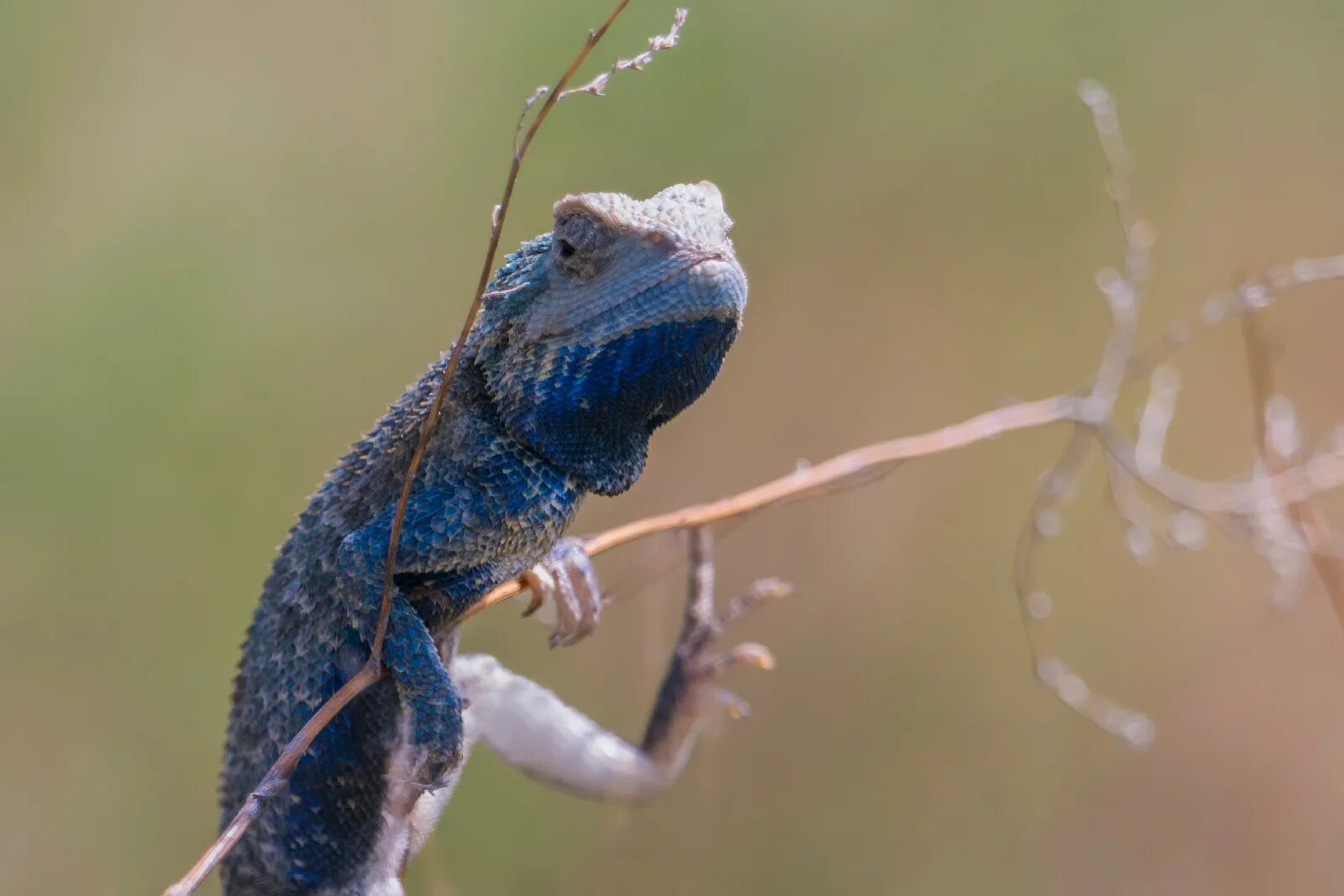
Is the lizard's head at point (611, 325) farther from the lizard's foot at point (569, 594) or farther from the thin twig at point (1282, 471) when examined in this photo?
the thin twig at point (1282, 471)

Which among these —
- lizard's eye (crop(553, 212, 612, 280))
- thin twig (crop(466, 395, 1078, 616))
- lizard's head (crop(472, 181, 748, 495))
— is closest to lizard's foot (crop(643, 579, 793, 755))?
thin twig (crop(466, 395, 1078, 616))

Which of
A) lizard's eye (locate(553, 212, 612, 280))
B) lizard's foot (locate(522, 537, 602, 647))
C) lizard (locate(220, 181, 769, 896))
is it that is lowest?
lizard's foot (locate(522, 537, 602, 647))

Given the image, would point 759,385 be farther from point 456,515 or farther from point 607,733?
point 456,515

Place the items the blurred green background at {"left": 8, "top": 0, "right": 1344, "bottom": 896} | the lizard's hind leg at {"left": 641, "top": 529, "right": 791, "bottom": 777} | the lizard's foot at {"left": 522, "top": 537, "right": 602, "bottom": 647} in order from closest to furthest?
the lizard's foot at {"left": 522, "top": 537, "right": 602, "bottom": 647}, the lizard's hind leg at {"left": 641, "top": 529, "right": 791, "bottom": 777}, the blurred green background at {"left": 8, "top": 0, "right": 1344, "bottom": 896}

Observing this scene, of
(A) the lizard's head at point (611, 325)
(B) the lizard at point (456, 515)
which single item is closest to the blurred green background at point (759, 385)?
(B) the lizard at point (456, 515)

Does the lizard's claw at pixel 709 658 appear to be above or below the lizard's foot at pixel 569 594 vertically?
below

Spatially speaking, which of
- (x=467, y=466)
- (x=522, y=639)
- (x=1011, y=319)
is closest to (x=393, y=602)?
(x=467, y=466)

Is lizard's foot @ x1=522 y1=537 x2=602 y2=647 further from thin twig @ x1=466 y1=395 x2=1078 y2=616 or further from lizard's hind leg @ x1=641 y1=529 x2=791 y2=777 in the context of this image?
lizard's hind leg @ x1=641 y1=529 x2=791 y2=777

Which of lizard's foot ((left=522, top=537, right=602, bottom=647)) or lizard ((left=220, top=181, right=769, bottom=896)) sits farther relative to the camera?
lizard's foot ((left=522, top=537, right=602, bottom=647))
